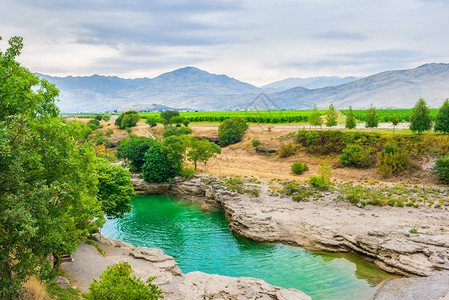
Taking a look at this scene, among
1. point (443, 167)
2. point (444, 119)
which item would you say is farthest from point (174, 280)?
point (444, 119)

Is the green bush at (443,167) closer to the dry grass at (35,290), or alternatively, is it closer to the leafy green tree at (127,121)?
the dry grass at (35,290)

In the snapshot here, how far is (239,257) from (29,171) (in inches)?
815

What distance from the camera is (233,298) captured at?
18938 mm

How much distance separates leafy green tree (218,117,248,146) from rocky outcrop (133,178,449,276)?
40721 millimetres

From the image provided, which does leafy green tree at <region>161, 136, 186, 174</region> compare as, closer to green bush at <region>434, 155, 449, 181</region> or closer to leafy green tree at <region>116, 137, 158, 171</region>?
leafy green tree at <region>116, 137, 158, 171</region>

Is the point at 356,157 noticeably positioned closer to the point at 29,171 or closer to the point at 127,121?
the point at 29,171

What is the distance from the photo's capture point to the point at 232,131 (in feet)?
272

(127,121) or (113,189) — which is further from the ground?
(127,121)

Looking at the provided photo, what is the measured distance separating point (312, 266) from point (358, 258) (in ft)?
15.3

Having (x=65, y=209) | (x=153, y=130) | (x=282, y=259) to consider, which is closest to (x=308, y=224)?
(x=282, y=259)

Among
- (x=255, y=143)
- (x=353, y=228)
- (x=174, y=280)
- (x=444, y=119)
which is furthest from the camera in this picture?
(x=255, y=143)

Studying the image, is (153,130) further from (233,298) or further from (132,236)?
(233,298)

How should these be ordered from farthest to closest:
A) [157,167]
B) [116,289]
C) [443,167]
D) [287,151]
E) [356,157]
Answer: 1. [287,151]
2. [356,157]
3. [157,167]
4. [443,167]
5. [116,289]

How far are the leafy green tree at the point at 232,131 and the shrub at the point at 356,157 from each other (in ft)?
109
